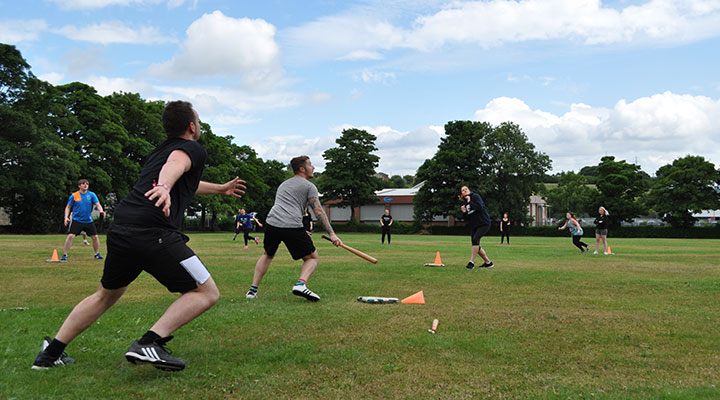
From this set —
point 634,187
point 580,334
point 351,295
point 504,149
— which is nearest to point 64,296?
point 351,295

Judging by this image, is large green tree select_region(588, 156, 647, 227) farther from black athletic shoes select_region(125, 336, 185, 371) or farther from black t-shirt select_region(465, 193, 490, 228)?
black athletic shoes select_region(125, 336, 185, 371)

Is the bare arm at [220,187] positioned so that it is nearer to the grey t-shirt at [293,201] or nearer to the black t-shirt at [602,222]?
the grey t-shirt at [293,201]

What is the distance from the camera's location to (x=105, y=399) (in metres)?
3.56

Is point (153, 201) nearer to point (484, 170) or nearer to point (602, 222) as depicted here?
point (602, 222)

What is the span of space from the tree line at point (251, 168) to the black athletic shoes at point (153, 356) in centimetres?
4184

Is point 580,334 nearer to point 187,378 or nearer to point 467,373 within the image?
point 467,373

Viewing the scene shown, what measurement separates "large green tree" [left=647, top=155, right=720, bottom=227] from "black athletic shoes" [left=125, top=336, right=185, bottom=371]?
64.0 meters

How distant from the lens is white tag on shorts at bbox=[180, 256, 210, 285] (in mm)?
3908

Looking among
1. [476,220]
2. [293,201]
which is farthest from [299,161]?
[476,220]

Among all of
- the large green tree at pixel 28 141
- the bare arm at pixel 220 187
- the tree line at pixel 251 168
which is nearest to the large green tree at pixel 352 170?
the tree line at pixel 251 168

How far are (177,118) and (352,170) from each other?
63.2 m

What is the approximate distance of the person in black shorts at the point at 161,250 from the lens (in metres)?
3.83

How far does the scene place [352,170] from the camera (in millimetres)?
67375

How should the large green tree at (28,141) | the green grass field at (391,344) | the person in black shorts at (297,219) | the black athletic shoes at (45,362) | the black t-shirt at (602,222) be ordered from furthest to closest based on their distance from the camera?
the large green tree at (28,141) → the black t-shirt at (602,222) → the person in black shorts at (297,219) → the black athletic shoes at (45,362) → the green grass field at (391,344)
